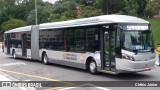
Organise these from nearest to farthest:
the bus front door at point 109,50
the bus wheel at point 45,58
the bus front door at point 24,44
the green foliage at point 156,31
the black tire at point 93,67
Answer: the bus front door at point 109,50, the black tire at point 93,67, the bus wheel at point 45,58, the bus front door at point 24,44, the green foliage at point 156,31

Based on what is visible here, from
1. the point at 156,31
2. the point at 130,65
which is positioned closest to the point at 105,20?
the point at 130,65

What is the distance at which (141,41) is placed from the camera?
14.7 m

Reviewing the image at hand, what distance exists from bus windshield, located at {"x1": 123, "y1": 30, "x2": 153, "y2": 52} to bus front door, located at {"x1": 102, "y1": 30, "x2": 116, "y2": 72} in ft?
2.39

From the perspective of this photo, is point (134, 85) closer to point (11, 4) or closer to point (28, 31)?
point (28, 31)

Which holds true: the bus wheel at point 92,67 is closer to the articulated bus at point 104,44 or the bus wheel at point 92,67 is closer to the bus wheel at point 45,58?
the articulated bus at point 104,44

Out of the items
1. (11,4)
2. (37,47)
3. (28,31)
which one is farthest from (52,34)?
(11,4)

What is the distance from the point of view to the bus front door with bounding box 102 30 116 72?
1485cm

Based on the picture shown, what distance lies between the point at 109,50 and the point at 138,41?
140 centimetres

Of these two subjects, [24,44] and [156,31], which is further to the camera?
[156,31]

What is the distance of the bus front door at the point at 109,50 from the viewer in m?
14.9

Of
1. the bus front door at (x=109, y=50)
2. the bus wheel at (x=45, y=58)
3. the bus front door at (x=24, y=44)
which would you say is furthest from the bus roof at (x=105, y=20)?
the bus front door at (x=24, y=44)

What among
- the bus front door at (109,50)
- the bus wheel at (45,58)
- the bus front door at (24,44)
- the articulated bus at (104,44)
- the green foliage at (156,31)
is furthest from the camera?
the green foliage at (156,31)

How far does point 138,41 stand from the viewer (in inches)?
574

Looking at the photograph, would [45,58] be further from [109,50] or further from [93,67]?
[109,50]
